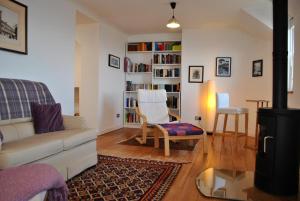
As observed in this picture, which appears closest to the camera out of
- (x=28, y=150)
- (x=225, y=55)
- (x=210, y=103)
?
(x=28, y=150)

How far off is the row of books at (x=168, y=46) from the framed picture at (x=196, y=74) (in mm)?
638

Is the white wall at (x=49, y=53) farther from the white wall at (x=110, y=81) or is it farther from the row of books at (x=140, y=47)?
the row of books at (x=140, y=47)

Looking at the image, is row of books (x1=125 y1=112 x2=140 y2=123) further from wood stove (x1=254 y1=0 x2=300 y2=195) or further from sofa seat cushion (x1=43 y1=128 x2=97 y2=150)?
wood stove (x1=254 y1=0 x2=300 y2=195)

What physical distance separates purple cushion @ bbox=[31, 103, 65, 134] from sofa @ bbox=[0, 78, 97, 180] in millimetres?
55

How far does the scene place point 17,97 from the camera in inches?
101

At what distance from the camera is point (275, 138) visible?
2164 millimetres

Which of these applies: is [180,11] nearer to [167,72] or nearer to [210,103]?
[167,72]

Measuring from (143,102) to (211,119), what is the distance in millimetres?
1657

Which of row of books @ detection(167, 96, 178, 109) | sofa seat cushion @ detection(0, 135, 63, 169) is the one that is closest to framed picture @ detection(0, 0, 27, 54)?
sofa seat cushion @ detection(0, 135, 63, 169)

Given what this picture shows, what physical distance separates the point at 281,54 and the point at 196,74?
131 inches

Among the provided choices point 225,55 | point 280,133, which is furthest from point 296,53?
point 225,55

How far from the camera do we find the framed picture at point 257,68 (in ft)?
16.2

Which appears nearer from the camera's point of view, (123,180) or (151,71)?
(123,180)

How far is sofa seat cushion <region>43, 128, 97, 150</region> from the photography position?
233 centimetres
